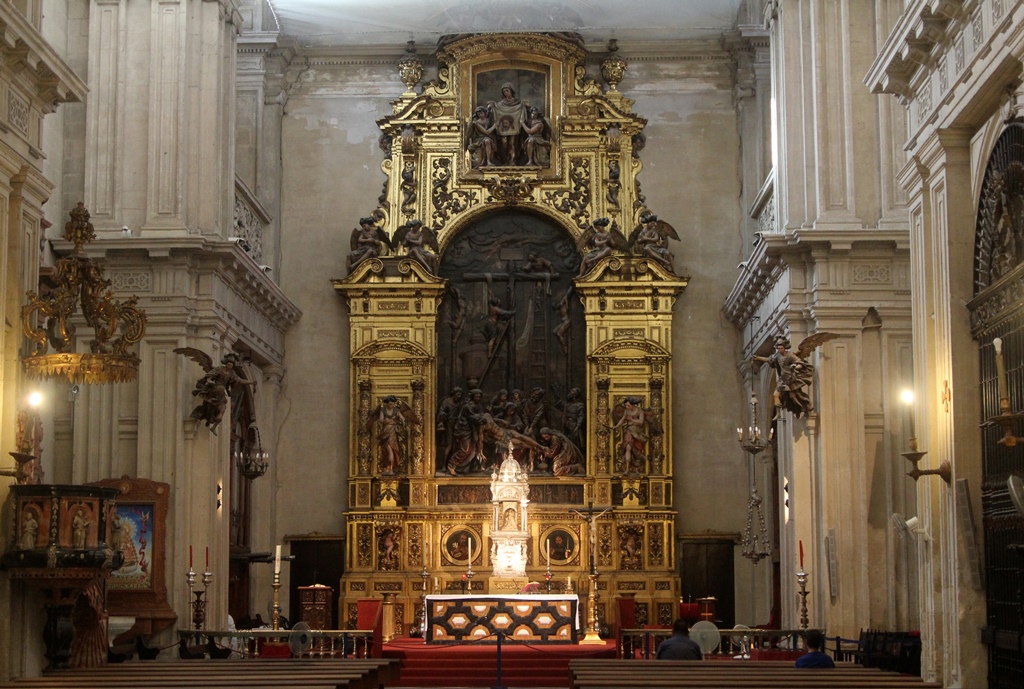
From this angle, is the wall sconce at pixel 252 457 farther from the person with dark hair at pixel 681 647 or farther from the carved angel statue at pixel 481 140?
the person with dark hair at pixel 681 647

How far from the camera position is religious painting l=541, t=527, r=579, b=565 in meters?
27.6

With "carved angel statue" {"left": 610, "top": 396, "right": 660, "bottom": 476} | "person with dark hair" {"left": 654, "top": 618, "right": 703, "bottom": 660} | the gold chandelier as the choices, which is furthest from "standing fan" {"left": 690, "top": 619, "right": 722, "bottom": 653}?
"carved angel statue" {"left": 610, "top": 396, "right": 660, "bottom": 476}

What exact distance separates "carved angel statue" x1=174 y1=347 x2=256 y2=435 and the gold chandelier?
188 inches

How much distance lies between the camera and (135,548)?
2133 centimetres

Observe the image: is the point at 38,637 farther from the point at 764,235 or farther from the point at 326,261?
the point at 326,261

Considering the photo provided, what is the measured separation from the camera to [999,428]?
45.6ft

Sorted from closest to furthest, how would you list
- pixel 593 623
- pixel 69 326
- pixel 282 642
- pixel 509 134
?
pixel 69 326, pixel 282 642, pixel 593 623, pixel 509 134

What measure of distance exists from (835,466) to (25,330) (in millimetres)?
11259

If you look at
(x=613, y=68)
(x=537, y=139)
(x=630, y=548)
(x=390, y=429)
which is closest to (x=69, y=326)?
(x=390, y=429)

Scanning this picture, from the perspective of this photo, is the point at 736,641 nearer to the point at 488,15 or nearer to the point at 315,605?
the point at 315,605

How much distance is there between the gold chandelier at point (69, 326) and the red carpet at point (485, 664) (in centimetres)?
690

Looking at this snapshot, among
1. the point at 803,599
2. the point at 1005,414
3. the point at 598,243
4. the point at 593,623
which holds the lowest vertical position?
the point at 593,623

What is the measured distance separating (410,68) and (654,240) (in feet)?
19.8

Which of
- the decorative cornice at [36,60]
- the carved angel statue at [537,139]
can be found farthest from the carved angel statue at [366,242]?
the decorative cornice at [36,60]
